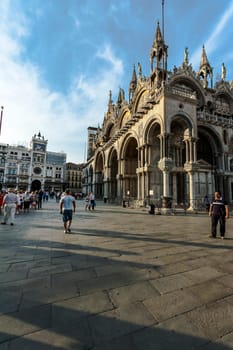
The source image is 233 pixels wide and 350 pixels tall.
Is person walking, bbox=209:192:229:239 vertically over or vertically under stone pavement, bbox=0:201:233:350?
over

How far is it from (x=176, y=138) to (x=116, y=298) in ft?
65.0

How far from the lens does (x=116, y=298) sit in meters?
2.42

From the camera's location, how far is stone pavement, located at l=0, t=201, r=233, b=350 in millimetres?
1731

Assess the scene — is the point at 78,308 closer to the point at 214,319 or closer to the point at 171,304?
the point at 171,304

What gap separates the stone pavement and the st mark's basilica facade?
454 inches

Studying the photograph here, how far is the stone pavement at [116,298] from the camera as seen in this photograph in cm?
173

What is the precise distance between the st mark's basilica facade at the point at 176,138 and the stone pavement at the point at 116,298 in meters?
11.5

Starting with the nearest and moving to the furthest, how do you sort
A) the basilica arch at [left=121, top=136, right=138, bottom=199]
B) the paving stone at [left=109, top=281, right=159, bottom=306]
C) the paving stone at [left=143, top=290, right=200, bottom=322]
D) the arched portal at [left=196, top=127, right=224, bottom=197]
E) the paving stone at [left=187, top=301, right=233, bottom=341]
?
1. the paving stone at [left=187, top=301, right=233, bottom=341]
2. the paving stone at [left=143, top=290, right=200, bottom=322]
3. the paving stone at [left=109, top=281, right=159, bottom=306]
4. the arched portal at [left=196, top=127, right=224, bottom=197]
5. the basilica arch at [left=121, top=136, right=138, bottom=199]

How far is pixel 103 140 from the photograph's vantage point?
3688 cm

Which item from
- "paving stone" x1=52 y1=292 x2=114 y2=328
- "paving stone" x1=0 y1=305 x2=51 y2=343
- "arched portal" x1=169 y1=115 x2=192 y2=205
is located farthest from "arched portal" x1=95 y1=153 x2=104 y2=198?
"paving stone" x1=0 y1=305 x2=51 y2=343

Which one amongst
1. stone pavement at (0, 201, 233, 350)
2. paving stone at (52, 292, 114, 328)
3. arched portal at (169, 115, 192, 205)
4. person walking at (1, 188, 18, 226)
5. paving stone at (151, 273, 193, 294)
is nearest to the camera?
stone pavement at (0, 201, 233, 350)

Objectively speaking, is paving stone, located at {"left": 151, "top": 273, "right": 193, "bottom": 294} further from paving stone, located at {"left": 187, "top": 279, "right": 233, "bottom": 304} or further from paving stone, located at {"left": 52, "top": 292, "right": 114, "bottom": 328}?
paving stone, located at {"left": 52, "top": 292, "right": 114, "bottom": 328}

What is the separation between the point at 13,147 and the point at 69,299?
71478 millimetres

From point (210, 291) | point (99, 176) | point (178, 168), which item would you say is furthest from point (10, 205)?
point (99, 176)
